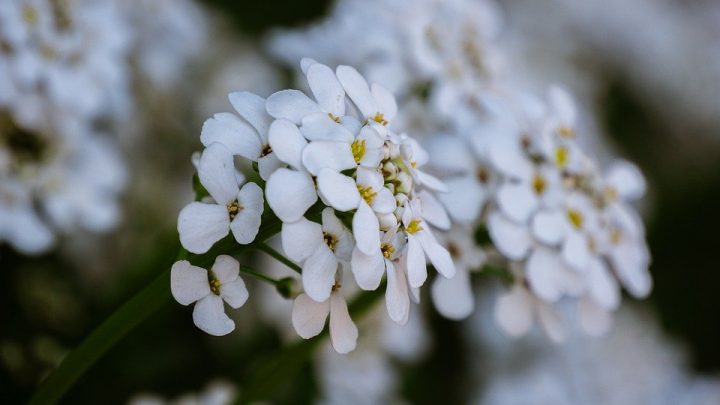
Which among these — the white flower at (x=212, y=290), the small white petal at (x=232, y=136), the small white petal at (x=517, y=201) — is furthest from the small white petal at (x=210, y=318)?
the small white petal at (x=517, y=201)

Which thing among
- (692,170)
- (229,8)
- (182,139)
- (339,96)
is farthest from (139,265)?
(692,170)

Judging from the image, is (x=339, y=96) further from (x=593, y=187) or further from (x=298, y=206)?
(x=593, y=187)

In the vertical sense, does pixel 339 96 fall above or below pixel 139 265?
above

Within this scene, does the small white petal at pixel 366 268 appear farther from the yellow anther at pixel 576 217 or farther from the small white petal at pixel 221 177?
the yellow anther at pixel 576 217

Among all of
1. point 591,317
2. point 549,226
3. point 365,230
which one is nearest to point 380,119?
point 365,230

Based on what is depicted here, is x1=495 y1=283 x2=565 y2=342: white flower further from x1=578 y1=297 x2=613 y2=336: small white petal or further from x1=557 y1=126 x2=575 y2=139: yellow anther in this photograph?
x1=557 y1=126 x2=575 y2=139: yellow anther

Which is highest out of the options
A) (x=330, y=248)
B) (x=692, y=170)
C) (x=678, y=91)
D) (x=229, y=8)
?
(x=330, y=248)
